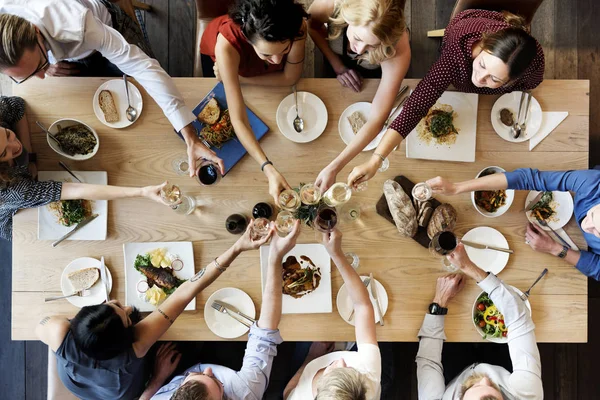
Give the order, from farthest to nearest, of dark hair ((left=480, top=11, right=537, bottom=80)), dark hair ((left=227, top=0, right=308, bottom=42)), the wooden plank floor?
the wooden plank floor, dark hair ((left=480, top=11, right=537, bottom=80)), dark hair ((left=227, top=0, right=308, bottom=42))

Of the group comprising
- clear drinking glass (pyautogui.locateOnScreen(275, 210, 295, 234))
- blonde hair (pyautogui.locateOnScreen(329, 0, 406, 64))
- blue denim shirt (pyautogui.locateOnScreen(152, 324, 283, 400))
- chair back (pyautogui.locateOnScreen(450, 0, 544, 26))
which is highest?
chair back (pyautogui.locateOnScreen(450, 0, 544, 26))

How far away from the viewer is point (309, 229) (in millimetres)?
1926

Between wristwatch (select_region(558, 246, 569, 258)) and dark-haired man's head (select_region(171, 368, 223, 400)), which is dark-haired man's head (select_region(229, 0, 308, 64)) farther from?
wristwatch (select_region(558, 246, 569, 258))

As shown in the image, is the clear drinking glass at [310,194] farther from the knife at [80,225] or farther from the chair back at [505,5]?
the chair back at [505,5]

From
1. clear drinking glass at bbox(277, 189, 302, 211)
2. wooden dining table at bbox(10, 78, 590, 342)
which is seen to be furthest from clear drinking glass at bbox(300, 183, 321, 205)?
wooden dining table at bbox(10, 78, 590, 342)

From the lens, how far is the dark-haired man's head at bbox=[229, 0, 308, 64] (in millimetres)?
1508

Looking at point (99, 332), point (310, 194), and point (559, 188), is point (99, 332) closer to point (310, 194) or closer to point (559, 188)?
point (310, 194)

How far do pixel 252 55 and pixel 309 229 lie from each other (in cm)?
87

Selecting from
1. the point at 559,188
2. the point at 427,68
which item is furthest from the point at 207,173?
the point at 427,68

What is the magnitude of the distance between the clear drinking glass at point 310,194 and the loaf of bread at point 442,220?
21.8 inches

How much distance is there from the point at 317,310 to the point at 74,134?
1440mm

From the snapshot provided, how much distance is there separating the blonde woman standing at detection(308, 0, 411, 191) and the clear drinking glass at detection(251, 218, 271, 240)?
0.31 m

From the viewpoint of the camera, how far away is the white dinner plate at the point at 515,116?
6.32ft

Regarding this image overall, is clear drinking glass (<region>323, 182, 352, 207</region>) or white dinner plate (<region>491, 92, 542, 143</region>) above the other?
white dinner plate (<region>491, 92, 542, 143</region>)
